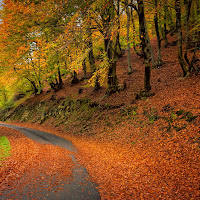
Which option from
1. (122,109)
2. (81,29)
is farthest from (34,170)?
(122,109)

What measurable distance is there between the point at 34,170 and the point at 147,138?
6131 millimetres

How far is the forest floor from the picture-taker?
16.8ft

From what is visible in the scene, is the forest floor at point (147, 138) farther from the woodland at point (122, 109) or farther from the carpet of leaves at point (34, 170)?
the carpet of leaves at point (34, 170)

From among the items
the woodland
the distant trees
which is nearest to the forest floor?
the woodland

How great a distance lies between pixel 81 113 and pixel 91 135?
437 centimetres

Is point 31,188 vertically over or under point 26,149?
over

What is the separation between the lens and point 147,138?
8578 mm

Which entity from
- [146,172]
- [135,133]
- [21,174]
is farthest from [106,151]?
[21,174]

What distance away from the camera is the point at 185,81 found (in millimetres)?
11055

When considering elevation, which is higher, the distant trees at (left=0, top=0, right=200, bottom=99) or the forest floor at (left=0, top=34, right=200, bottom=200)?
the distant trees at (left=0, top=0, right=200, bottom=99)

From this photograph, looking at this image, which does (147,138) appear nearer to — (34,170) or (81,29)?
(34,170)

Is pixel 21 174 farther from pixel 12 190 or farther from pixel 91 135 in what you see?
pixel 91 135

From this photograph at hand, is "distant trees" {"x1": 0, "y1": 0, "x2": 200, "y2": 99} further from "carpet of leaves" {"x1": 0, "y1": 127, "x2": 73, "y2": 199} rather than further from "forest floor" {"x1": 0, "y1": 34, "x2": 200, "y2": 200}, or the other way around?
"carpet of leaves" {"x1": 0, "y1": 127, "x2": 73, "y2": 199}

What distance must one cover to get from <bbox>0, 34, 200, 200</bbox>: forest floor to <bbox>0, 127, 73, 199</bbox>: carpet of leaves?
1222 millimetres
